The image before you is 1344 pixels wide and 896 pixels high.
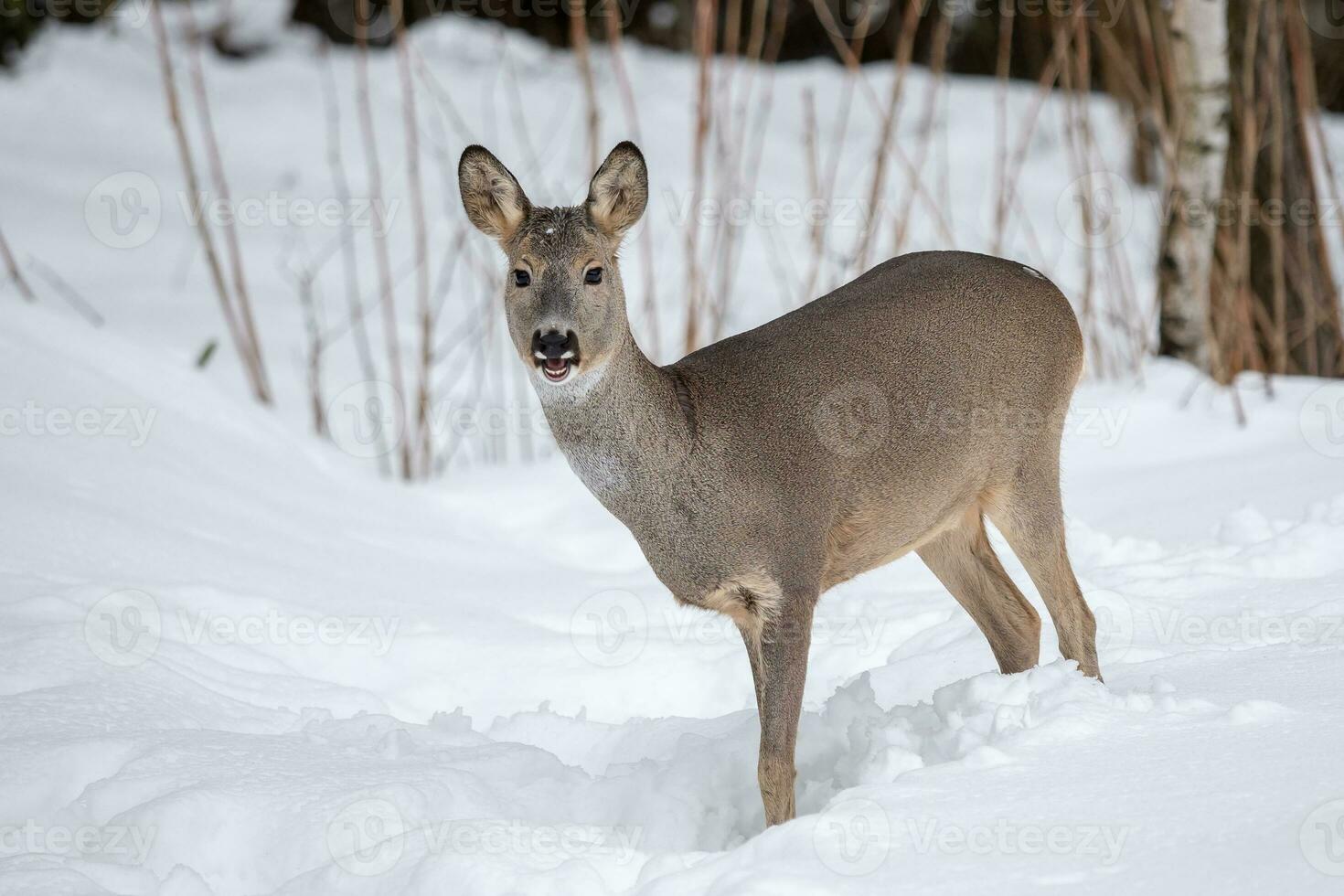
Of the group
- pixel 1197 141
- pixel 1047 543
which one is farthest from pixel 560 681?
pixel 1197 141

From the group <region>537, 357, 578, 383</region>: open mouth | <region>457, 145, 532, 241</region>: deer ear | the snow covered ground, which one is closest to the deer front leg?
the snow covered ground

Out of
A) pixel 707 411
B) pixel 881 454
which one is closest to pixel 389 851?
pixel 707 411

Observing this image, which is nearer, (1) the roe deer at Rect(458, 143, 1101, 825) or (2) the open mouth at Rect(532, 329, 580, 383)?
(2) the open mouth at Rect(532, 329, 580, 383)

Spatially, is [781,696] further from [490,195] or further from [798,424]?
[490,195]

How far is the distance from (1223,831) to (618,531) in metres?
4.00

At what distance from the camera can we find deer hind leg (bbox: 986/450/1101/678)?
4.16 metres

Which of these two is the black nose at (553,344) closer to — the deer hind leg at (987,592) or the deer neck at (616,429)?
the deer neck at (616,429)

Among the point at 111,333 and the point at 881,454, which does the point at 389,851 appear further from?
the point at 111,333

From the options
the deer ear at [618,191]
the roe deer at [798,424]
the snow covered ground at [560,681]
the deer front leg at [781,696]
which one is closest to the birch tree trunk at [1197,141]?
the snow covered ground at [560,681]

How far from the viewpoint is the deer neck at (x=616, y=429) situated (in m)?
3.65

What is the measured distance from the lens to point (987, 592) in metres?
4.42

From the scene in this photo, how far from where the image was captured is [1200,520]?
5492 millimetres

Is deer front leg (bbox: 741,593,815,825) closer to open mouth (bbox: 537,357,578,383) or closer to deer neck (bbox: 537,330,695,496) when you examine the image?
deer neck (bbox: 537,330,695,496)

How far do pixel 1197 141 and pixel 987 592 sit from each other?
3.39m
